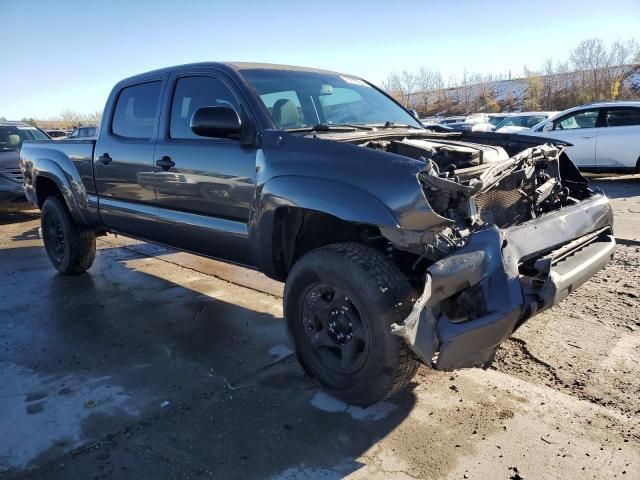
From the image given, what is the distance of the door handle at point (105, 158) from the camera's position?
4.76 meters

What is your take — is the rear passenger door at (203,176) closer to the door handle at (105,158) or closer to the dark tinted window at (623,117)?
the door handle at (105,158)

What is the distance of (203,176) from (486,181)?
192 centimetres

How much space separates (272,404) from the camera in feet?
10.00

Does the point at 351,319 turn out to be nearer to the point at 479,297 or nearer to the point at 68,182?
the point at 479,297

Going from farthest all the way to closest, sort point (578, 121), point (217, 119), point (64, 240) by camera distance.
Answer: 1. point (578, 121)
2. point (64, 240)
3. point (217, 119)

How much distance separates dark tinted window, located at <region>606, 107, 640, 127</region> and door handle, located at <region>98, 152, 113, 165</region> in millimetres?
10042

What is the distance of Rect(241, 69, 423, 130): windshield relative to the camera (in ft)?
11.9

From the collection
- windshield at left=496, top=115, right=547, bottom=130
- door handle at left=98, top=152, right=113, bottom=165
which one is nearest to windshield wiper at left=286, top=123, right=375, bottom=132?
door handle at left=98, top=152, right=113, bottom=165

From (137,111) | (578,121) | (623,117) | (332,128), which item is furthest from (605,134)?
(137,111)

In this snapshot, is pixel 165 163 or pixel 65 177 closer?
pixel 165 163

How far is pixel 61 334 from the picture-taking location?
4.21 metres

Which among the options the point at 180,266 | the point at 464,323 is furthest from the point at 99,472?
the point at 180,266

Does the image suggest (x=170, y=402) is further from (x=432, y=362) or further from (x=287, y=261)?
(x=432, y=362)

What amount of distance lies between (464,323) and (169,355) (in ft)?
7.20
